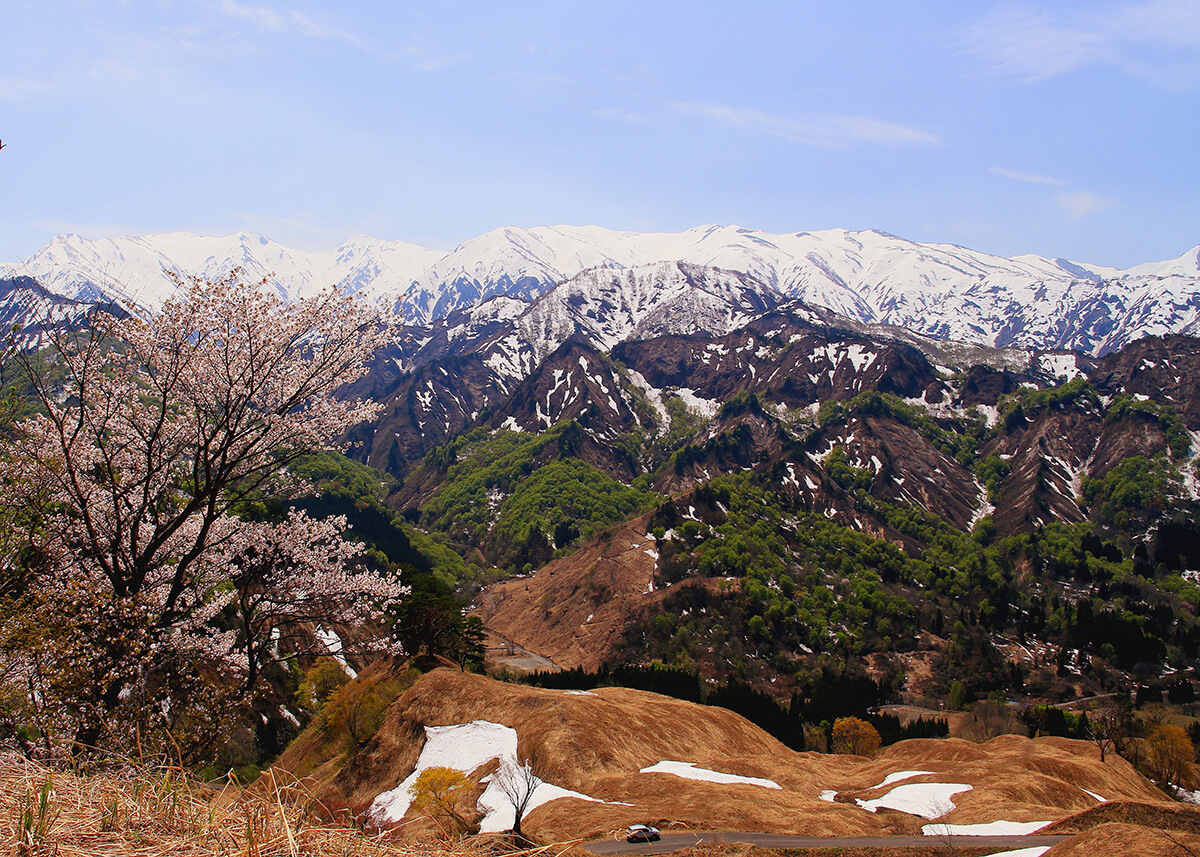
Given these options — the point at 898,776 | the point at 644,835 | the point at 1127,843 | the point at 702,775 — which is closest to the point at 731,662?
the point at 898,776

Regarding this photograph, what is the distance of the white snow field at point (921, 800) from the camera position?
1409 inches

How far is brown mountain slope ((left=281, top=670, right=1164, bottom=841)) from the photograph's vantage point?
32.1 meters

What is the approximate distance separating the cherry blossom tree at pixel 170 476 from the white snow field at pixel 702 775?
98.3 ft

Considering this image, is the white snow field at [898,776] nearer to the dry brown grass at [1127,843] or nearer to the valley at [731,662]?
the valley at [731,662]

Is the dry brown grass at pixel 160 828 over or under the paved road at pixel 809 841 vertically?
over

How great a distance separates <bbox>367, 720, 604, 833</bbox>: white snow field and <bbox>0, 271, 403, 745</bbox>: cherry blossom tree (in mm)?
23595

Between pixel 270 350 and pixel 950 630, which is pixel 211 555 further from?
pixel 950 630

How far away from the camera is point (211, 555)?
17.2 m

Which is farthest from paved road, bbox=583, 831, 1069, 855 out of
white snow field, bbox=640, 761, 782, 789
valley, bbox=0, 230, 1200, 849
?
white snow field, bbox=640, 761, 782, 789

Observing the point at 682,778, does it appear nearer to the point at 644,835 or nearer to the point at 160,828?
the point at 644,835

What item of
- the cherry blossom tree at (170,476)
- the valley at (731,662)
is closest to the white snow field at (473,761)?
the valley at (731,662)

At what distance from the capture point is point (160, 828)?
16.5 ft

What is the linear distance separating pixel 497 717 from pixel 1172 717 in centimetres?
12699

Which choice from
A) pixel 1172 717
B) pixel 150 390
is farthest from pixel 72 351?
pixel 1172 717
